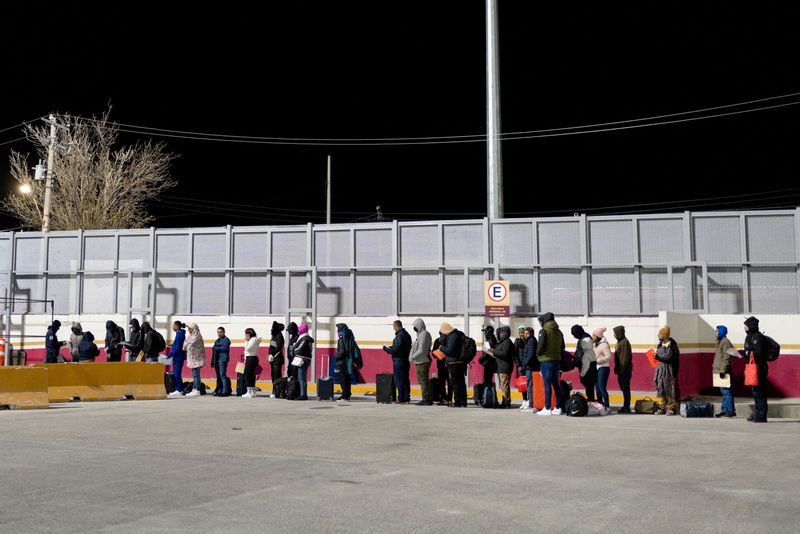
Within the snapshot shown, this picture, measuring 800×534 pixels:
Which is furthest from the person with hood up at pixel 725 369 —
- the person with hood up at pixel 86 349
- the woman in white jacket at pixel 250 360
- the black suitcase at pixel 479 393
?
the person with hood up at pixel 86 349

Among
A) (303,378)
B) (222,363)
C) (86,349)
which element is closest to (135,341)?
(86,349)

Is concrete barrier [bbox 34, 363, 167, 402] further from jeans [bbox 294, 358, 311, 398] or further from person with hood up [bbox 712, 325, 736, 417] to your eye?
person with hood up [bbox 712, 325, 736, 417]

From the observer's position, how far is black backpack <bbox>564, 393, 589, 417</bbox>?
55.9 ft

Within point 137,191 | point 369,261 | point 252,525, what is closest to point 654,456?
point 252,525

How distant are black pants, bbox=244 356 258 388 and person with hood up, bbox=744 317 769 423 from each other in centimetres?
1200

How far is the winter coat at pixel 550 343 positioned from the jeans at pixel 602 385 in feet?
3.90

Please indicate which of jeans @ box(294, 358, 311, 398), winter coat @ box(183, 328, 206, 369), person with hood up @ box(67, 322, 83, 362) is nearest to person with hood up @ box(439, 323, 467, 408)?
jeans @ box(294, 358, 311, 398)

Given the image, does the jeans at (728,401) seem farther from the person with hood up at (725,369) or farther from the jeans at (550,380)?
the jeans at (550,380)

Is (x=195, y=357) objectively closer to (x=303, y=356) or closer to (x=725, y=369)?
(x=303, y=356)

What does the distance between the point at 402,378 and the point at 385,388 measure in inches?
21.1

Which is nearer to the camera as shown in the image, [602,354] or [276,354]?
[602,354]

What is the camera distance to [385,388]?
2041cm

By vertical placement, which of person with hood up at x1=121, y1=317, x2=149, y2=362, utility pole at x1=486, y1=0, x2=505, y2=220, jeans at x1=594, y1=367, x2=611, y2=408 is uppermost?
utility pole at x1=486, y1=0, x2=505, y2=220

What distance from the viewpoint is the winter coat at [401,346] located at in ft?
65.3
